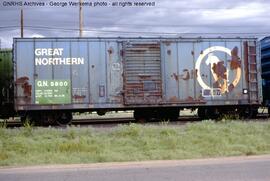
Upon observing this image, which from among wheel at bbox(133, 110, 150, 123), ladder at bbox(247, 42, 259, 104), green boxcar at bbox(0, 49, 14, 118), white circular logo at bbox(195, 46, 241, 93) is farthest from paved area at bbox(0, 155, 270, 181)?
ladder at bbox(247, 42, 259, 104)

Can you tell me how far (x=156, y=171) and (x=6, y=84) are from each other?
1279 centimetres

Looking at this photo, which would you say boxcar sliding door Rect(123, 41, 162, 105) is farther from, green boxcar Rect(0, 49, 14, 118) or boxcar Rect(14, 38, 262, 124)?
green boxcar Rect(0, 49, 14, 118)

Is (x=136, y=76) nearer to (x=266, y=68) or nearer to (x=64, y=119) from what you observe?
(x=64, y=119)

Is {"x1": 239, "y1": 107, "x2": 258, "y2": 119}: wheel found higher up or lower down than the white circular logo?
lower down

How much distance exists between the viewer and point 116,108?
19.6 meters

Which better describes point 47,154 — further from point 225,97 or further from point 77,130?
point 225,97

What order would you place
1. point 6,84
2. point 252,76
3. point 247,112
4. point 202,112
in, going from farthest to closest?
point 202,112 < point 247,112 < point 252,76 < point 6,84

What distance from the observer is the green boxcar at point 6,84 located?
767 inches

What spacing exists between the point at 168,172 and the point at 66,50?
11.6 metres

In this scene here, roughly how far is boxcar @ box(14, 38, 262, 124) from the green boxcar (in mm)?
908

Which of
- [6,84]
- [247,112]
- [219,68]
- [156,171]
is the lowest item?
[156,171]

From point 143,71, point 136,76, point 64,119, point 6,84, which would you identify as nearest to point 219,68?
point 143,71

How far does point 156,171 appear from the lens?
854 centimetres

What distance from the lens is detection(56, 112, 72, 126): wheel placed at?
19.3 metres
